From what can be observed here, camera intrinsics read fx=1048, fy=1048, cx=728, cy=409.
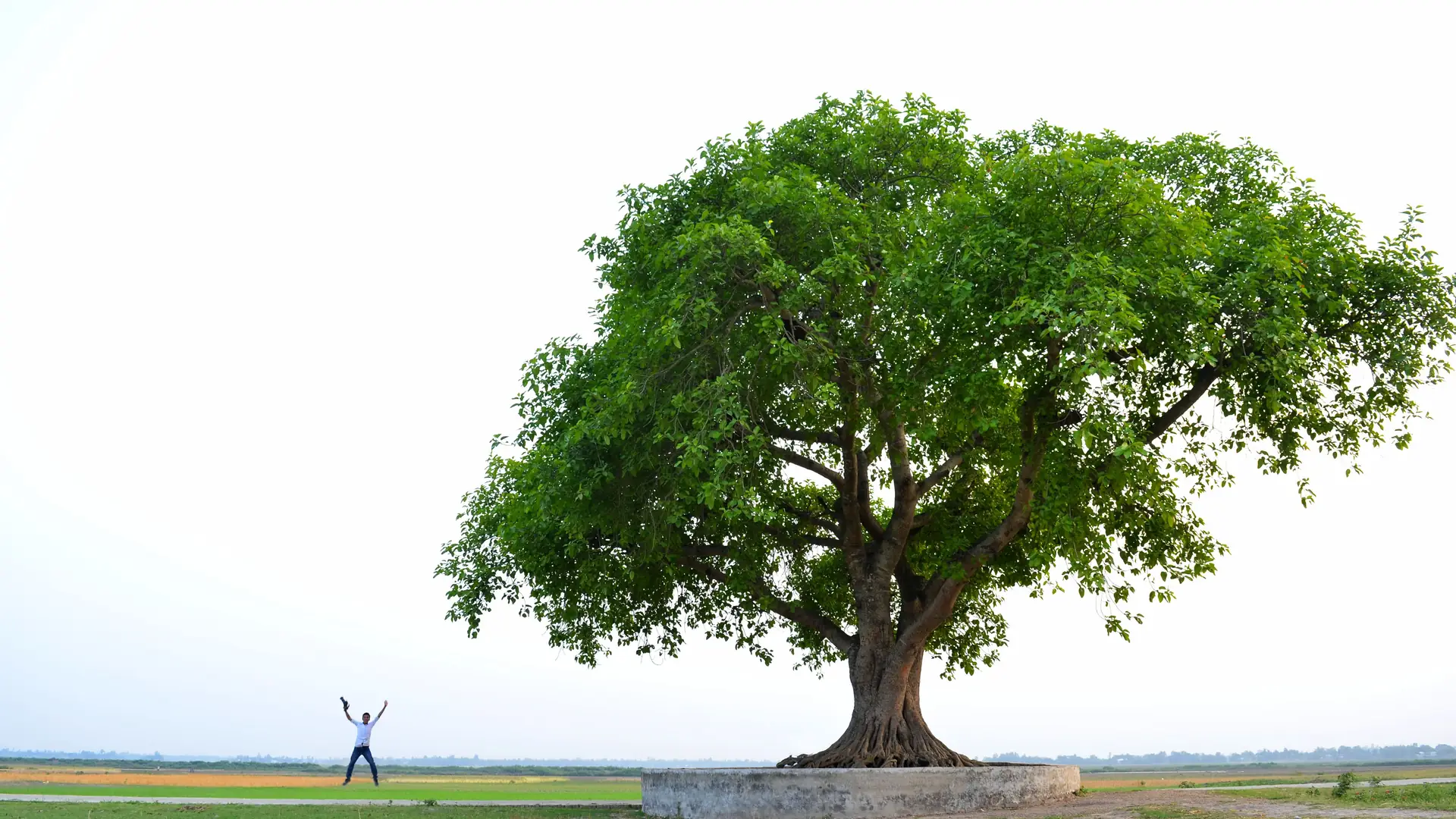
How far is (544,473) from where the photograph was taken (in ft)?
58.0

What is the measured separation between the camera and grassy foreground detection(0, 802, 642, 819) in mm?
15008

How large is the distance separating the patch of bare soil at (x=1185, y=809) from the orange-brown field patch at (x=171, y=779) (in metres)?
16.6

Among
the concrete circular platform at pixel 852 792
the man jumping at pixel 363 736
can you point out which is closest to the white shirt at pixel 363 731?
the man jumping at pixel 363 736

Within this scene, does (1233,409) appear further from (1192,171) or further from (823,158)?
(823,158)

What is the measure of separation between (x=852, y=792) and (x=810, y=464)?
602 cm

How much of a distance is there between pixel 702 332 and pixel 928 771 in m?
7.47

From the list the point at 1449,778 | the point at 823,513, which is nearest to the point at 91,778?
the point at 823,513

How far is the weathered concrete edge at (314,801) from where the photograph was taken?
17.9 meters

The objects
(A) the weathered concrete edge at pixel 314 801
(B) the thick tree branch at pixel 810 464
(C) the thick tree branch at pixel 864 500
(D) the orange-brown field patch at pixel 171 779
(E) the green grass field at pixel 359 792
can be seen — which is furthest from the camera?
(D) the orange-brown field patch at pixel 171 779

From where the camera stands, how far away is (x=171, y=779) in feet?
92.9

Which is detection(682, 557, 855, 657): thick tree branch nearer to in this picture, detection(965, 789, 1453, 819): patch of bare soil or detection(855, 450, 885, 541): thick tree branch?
detection(855, 450, 885, 541): thick tree branch

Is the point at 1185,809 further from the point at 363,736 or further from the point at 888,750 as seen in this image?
the point at 363,736

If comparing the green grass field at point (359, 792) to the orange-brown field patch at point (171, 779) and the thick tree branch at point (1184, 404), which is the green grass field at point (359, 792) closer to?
the orange-brown field patch at point (171, 779)

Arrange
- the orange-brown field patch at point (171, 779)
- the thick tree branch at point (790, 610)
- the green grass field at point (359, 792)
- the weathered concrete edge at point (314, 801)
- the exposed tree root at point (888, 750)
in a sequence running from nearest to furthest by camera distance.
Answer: the exposed tree root at point (888, 750) < the weathered concrete edge at point (314, 801) < the thick tree branch at point (790, 610) < the green grass field at point (359, 792) < the orange-brown field patch at point (171, 779)
